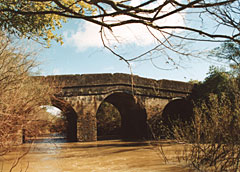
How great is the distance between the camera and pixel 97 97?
13203mm

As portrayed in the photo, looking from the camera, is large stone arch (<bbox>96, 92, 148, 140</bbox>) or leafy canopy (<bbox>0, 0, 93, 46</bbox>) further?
large stone arch (<bbox>96, 92, 148, 140</bbox>)

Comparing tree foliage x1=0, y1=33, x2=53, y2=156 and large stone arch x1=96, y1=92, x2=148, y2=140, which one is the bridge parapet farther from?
tree foliage x1=0, y1=33, x2=53, y2=156

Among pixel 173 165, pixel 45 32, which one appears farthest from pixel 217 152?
pixel 45 32

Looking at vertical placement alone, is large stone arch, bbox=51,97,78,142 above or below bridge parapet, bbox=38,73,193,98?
below

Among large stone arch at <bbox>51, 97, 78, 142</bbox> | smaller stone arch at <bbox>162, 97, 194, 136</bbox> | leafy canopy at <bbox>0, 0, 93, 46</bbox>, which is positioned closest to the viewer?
leafy canopy at <bbox>0, 0, 93, 46</bbox>

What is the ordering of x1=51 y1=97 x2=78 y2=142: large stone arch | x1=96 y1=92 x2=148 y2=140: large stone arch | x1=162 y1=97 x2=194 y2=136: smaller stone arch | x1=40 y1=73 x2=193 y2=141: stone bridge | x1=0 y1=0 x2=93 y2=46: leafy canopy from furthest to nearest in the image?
1. x1=162 y1=97 x2=194 y2=136: smaller stone arch
2. x1=96 y1=92 x2=148 y2=140: large stone arch
3. x1=40 y1=73 x2=193 y2=141: stone bridge
4. x1=51 y1=97 x2=78 y2=142: large stone arch
5. x1=0 y1=0 x2=93 y2=46: leafy canopy

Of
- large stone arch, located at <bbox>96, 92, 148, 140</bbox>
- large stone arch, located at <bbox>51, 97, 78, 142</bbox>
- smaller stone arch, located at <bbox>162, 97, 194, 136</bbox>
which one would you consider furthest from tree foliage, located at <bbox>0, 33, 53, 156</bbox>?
smaller stone arch, located at <bbox>162, 97, 194, 136</bbox>

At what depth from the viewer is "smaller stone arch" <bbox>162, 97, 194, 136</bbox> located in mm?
15608

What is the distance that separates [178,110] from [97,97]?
7061mm

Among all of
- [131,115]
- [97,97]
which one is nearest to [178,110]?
[131,115]

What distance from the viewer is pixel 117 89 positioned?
44.3 ft

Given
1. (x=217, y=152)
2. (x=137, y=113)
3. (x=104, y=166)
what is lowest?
(x=104, y=166)

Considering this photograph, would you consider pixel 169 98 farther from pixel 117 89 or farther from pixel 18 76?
pixel 18 76

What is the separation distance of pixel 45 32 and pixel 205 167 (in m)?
5.08
